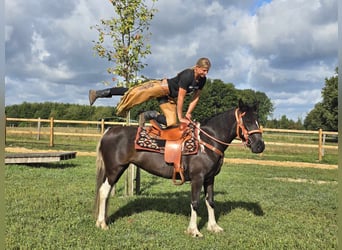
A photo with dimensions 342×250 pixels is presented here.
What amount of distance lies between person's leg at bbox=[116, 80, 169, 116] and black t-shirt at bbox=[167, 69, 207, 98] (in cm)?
11

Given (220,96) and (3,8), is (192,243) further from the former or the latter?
(220,96)

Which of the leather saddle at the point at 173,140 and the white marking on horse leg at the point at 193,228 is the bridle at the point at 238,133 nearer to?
the leather saddle at the point at 173,140

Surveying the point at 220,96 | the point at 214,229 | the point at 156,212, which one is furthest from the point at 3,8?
the point at 220,96

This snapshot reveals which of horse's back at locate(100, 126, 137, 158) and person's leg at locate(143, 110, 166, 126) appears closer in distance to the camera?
horse's back at locate(100, 126, 137, 158)

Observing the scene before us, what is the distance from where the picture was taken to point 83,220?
224 inches

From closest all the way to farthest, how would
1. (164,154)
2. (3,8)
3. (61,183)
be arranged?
1. (3,8)
2. (164,154)
3. (61,183)

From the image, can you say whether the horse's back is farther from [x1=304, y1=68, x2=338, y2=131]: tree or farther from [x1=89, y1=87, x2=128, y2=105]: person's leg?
[x1=304, y1=68, x2=338, y2=131]: tree

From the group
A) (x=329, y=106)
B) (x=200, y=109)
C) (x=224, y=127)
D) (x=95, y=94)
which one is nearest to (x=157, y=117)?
(x=95, y=94)

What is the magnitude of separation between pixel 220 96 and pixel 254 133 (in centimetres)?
6453

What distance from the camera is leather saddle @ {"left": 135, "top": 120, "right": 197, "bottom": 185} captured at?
17.3 feet

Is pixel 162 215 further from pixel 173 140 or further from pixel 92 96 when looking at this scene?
pixel 92 96

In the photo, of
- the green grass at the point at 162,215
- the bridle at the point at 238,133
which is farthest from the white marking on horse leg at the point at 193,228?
the bridle at the point at 238,133

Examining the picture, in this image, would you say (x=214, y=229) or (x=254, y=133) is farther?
(x=214, y=229)

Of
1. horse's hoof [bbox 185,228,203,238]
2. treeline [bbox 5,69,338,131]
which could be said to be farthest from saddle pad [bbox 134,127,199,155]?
treeline [bbox 5,69,338,131]
